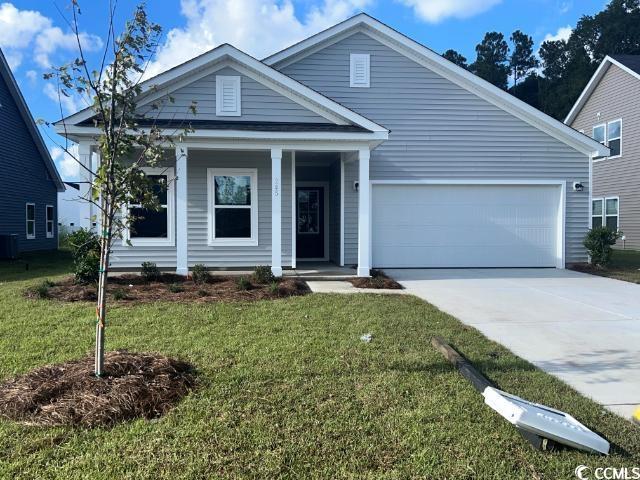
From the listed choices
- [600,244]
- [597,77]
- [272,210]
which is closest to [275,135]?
[272,210]

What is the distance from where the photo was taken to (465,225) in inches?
504

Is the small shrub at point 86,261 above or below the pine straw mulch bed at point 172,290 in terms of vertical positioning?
above

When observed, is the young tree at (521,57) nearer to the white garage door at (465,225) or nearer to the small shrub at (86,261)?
the white garage door at (465,225)

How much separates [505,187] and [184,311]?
936 centimetres

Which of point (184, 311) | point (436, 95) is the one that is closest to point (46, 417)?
point (184, 311)

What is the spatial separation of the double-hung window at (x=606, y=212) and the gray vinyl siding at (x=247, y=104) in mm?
14997

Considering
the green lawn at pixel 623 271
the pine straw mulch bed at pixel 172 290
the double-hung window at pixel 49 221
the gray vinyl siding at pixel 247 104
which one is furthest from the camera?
the double-hung window at pixel 49 221

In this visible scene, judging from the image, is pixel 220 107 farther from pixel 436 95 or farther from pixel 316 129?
pixel 436 95

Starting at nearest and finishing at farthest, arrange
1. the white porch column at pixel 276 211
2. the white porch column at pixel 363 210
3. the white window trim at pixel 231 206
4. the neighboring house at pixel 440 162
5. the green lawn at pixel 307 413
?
the green lawn at pixel 307 413 → the white porch column at pixel 276 211 → the white porch column at pixel 363 210 → the white window trim at pixel 231 206 → the neighboring house at pixel 440 162

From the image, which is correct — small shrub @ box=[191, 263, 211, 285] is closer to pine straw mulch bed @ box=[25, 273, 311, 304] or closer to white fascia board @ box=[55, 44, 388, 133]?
pine straw mulch bed @ box=[25, 273, 311, 304]

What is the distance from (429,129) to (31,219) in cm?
1679

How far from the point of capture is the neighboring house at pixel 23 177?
18.1 m

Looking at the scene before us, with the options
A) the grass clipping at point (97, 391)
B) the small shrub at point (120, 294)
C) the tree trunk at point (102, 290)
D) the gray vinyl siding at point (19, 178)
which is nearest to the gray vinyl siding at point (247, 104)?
the small shrub at point (120, 294)

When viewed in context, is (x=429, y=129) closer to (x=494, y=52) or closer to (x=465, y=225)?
(x=465, y=225)
